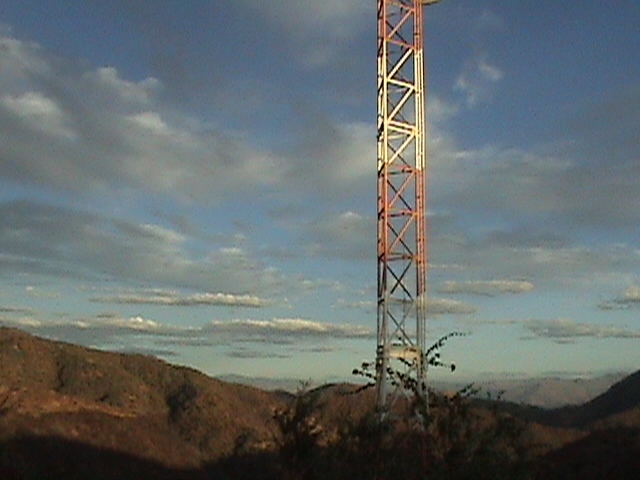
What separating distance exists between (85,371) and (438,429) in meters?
78.4

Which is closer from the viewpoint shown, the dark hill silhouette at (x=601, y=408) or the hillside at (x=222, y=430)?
the hillside at (x=222, y=430)

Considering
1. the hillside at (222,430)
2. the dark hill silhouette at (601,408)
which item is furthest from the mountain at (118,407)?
the dark hill silhouette at (601,408)

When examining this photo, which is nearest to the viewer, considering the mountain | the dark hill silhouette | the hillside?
the hillside

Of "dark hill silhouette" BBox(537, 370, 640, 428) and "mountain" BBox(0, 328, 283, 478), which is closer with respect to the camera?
"mountain" BBox(0, 328, 283, 478)

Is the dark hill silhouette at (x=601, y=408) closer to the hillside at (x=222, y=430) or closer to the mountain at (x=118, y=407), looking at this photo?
the hillside at (x=222, y=430)

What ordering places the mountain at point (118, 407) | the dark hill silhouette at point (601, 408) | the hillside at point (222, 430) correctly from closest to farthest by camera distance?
the hillside at point (222, 430), the mountain at point (118, 407), the dark hill silhouette at point (601, 408)

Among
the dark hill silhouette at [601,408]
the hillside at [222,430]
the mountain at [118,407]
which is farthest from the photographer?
the dark hill silhouette at [601,408]

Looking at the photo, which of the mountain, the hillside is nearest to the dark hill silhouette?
the hillside

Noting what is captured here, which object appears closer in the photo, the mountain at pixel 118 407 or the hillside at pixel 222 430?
the hillside at pixel 222 430

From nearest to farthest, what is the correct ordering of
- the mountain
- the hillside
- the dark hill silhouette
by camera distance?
the hillside
the mountain
the dark hill silhouette

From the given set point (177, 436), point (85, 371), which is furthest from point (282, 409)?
point (85, 371)

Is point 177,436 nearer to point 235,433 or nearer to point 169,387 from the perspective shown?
point 235,433

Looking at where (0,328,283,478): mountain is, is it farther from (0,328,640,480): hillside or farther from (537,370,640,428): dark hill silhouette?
(537,370,640,428): dark hill silhouette

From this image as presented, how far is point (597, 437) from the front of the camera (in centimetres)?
7638
